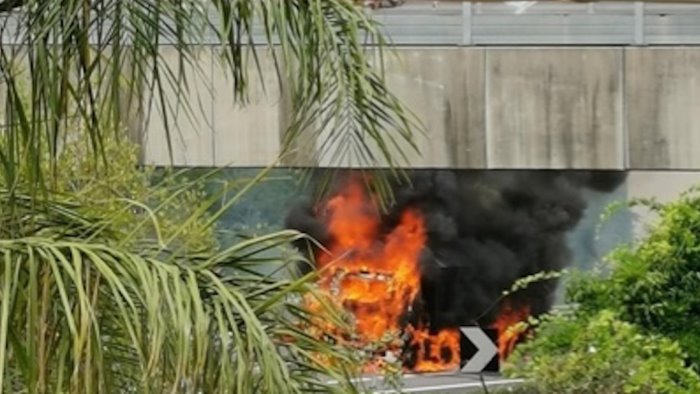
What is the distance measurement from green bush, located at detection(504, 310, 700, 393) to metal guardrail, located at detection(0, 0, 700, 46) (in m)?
8.66

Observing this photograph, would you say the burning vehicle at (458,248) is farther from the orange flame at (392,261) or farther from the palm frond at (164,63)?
the palm frond at (164,63)

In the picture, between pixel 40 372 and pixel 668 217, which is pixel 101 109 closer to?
pixel 40 372

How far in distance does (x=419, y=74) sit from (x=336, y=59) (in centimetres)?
1375

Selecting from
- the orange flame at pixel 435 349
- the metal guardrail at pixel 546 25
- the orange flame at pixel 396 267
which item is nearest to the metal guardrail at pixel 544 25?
the metal guardrail at pixel 546 25

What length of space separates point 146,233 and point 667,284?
18.3ft

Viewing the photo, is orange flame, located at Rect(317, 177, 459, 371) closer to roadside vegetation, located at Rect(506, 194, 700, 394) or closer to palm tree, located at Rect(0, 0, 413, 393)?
roadside vegetation, located at Rect(506, 194, 700, 394)

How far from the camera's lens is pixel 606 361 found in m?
7.32

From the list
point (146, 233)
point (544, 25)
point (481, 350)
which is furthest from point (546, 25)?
point (146, 233)

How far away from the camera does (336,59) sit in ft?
8.27

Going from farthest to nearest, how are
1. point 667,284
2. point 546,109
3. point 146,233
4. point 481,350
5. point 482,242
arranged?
point 482,242 < point 546,109 < point 481,350 < point 667,284 < point 146,233

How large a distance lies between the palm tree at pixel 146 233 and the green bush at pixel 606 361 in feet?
15.2

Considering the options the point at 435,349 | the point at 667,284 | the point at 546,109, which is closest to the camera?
the point at 667,284

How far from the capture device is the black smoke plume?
17.2m

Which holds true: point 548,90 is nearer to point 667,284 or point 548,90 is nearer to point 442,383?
point 442,383
